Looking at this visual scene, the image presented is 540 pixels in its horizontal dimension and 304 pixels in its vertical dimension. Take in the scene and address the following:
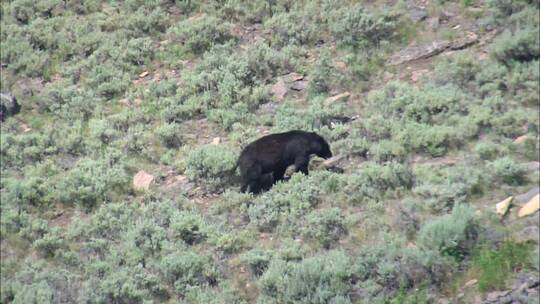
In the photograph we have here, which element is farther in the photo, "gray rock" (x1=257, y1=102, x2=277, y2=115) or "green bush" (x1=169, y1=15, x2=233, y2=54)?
"green bush" (x1=169, y1=15, x2=233, y2=54)

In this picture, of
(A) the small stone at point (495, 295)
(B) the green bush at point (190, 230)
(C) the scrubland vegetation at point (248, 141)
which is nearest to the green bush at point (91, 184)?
(C) the scrubland vegetation at point (248, 141)

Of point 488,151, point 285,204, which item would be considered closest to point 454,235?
point 488,151

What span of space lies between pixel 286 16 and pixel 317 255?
788cm

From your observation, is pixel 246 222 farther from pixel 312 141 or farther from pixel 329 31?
pixel 329 31

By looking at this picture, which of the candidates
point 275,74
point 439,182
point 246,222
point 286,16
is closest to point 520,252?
point 439,182

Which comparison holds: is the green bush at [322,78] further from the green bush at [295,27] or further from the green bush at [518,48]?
the green bush at [518,48]

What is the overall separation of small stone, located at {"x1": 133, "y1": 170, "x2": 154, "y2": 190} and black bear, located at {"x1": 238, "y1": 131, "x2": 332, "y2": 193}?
64.9 inches

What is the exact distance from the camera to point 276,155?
1507 cm

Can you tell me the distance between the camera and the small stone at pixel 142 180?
51.2 ft

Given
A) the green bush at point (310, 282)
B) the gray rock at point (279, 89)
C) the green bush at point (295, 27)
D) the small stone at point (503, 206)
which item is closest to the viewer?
the green bush at point (310, 282)

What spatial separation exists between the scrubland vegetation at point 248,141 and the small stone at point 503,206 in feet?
0.52

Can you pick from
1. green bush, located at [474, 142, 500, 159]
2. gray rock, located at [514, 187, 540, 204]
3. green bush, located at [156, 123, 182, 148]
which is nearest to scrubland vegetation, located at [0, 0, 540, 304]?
green bush, located at [474, 142, 500, 159]

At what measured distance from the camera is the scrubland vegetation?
1241 centimetres

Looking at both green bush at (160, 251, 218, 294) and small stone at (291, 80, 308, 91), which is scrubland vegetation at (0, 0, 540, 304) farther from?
small stone at (291, 80, 308, 91)
